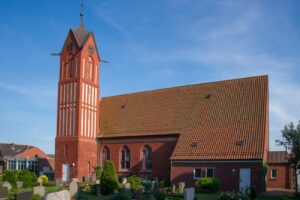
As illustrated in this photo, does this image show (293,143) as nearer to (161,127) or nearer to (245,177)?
(245,177)

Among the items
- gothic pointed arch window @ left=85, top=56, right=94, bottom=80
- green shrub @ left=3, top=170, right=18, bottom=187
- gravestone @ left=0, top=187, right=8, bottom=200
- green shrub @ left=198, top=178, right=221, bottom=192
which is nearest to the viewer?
gravestone @ left=0, top=187, right=8, bottom=200

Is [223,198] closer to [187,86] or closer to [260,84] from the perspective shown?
[260,84]

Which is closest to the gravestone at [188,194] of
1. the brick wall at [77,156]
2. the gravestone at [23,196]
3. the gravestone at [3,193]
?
the gravestone at [23,196]

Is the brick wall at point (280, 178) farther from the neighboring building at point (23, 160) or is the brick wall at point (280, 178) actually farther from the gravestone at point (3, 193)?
the neighboring building at point (23, 160)

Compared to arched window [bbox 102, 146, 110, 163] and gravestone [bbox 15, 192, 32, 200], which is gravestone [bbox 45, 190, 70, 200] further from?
arched window [bbox 102, 146, 110, 163]

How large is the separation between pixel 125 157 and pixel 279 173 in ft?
53.5

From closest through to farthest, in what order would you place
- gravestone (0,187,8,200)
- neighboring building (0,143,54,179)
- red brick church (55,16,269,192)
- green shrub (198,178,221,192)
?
gravestone (0,187,8,200), green shrub (198,178,221,192), red brick church (55,16,269,192), neighboring building (0,143,54,179)

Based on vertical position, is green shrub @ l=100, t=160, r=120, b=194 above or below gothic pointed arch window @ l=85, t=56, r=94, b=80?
below

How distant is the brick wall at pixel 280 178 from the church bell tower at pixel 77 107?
1926cm

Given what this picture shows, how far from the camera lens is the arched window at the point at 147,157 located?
41344 millimetres

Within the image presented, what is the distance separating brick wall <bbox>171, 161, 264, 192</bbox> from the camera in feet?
106

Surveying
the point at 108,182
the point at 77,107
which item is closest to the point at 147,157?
the point at 77,107

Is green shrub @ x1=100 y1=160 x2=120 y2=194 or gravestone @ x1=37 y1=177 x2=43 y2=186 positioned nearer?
green shrub @ x1=100 y1=160 x2=120 y2=194

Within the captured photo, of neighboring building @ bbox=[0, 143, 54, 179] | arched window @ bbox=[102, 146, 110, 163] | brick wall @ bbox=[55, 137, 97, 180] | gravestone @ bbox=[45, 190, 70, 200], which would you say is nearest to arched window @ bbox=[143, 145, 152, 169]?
arched window @ bbox=[102, 146, 110, 163]
